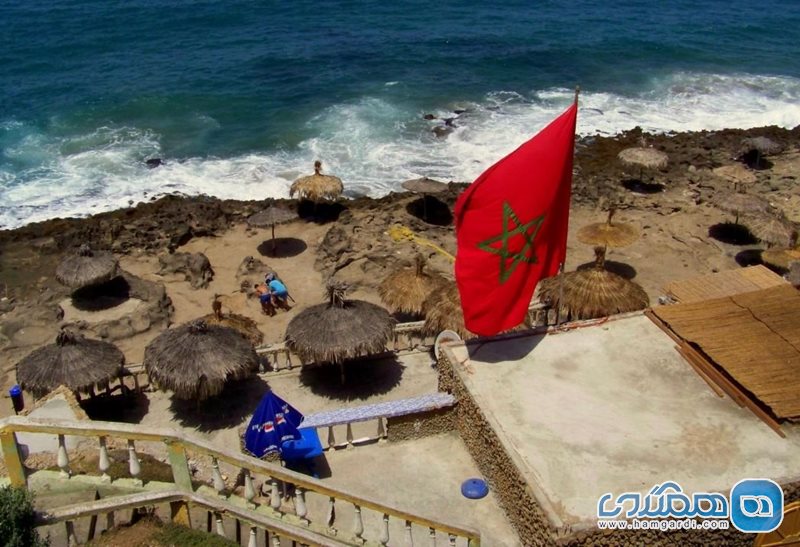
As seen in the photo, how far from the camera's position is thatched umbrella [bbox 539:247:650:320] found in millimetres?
16891

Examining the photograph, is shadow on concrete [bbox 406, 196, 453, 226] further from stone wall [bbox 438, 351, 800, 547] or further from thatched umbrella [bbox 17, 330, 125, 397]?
stone wall [bbox 438, 351, 800, 547]

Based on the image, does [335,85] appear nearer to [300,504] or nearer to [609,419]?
[609,419]

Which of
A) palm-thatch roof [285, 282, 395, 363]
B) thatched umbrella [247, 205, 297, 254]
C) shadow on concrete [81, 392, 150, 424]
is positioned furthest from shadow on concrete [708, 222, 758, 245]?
shadow on concrete [81, 392, 150, 424]

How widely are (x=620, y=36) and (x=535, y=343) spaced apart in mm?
45159

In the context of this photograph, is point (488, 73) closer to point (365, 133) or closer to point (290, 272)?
point (365, 133)

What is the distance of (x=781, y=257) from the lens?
21609 mm

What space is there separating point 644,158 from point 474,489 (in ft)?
66.4

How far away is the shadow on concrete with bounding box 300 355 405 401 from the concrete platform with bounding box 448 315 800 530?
12.5ft

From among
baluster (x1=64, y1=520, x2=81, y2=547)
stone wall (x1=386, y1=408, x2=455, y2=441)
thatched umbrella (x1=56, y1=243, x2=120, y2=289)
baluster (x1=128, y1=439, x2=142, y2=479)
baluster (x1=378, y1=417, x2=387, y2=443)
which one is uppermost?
baluster (x1=128, y1=439, x2=142, y2=479)

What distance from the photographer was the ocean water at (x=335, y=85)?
33.6 metres

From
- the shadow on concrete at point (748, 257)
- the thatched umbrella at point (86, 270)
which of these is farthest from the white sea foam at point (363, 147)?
the shadow on concrete at point (748, 257)

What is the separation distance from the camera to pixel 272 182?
32.3 metres

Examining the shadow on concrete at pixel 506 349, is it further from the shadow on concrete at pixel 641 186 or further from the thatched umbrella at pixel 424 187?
the shadow on concrete at pixel 641 186

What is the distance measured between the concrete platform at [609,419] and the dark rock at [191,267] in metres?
12.9
